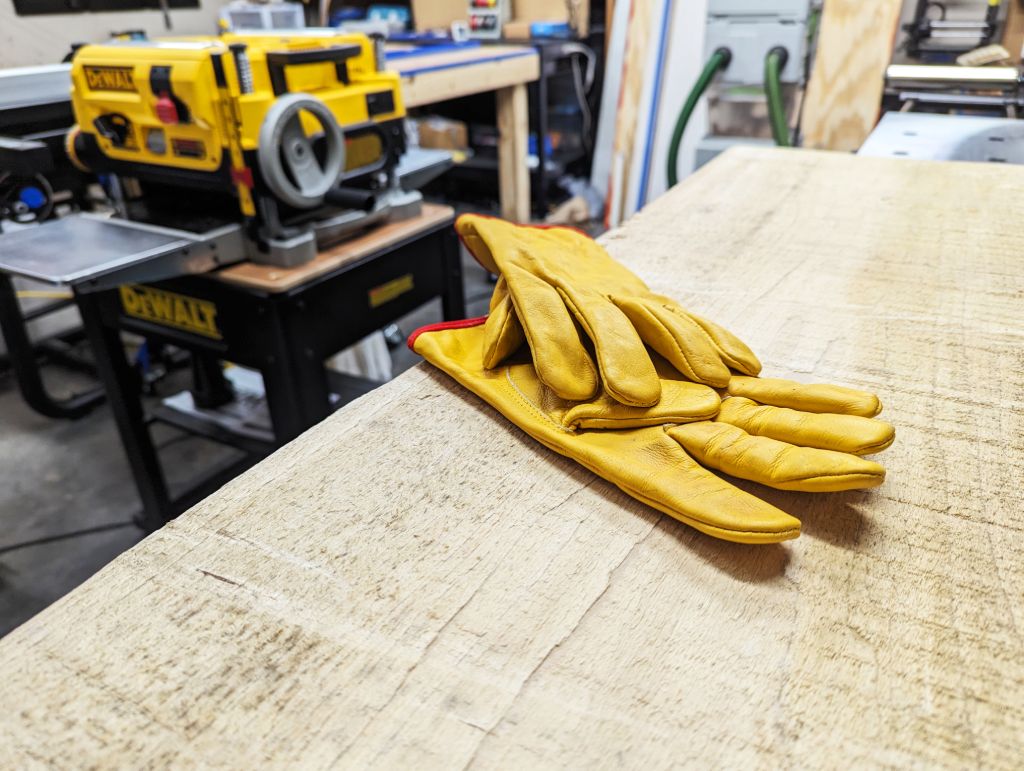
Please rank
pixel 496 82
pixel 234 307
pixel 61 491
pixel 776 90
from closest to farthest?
pixel 234 307 < pixel 61 491 < pixel 776 90 < pixel 496 82

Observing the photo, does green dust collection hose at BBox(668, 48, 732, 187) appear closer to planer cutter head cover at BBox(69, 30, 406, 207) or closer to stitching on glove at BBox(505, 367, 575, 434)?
planer cutter head cover at BBox(69, 30, 406, 207)

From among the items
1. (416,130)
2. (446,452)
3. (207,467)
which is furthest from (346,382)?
(416,130)

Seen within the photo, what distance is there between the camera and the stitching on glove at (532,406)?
681 millimetres

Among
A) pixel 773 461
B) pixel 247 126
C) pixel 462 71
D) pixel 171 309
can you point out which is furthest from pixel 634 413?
pixel 462 71

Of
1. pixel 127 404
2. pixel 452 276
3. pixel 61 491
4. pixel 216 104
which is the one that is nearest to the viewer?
pixel 216 104

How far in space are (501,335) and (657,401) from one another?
18cm

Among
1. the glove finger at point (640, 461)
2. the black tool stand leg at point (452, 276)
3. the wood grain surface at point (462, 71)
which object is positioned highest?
the wood grain surface at point (462, 71)

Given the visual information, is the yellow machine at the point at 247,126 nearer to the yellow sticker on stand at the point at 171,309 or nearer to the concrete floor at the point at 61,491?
the yellow sticker on stand at the point at 171,309

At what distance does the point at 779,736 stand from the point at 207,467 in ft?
7.17

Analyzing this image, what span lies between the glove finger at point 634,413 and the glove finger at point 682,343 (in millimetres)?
37

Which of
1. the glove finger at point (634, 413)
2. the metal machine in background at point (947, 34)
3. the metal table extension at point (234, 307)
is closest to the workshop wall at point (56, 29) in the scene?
the metal table extension at point (234, 307)

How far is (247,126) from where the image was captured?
131 centimetres

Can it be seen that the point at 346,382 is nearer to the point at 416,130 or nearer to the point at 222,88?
the point at 222,88

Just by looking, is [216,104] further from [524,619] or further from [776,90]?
[776,90]
